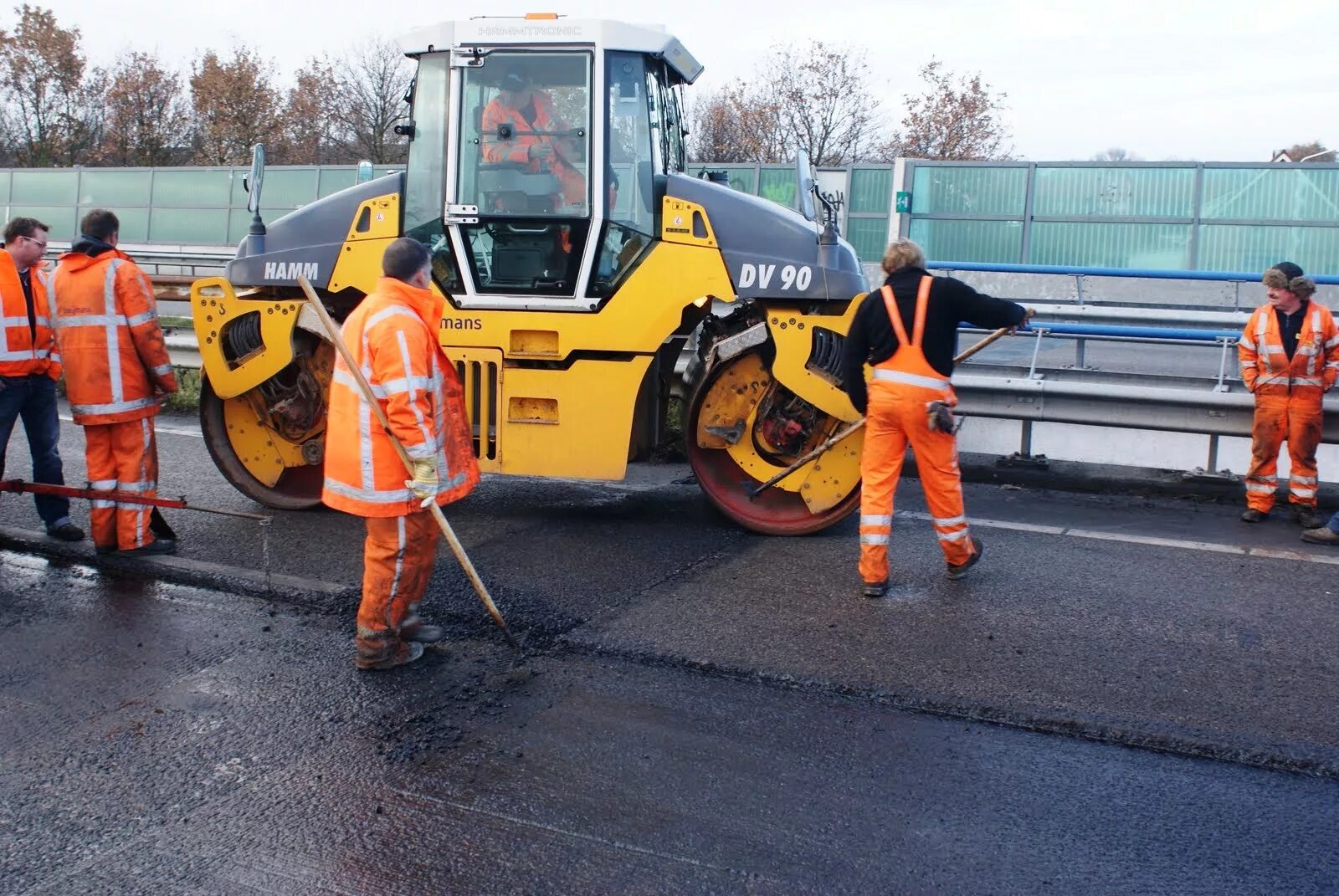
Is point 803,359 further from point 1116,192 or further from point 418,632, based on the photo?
point 1116,192

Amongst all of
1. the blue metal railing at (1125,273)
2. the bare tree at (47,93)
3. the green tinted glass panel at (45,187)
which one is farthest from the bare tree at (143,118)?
the blue metal railing at (1125,273)

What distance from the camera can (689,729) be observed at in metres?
4.22

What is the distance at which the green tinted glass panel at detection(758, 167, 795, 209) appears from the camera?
2081cm

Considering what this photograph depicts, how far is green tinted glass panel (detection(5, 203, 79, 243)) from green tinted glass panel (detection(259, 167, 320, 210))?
4580mm

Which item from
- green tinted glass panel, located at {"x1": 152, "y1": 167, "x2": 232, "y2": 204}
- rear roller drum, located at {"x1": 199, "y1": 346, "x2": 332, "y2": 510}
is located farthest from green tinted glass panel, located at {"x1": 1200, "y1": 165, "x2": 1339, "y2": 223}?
green tinted glass panel, located at {"x1": 152, "y1": 167, "x2": 232, "y2": 204}

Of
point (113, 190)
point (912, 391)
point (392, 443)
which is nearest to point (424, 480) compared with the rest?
point (392, 443)

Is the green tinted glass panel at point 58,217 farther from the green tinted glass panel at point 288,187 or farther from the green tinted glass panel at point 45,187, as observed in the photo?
the green tinted glass panel at point 288,187

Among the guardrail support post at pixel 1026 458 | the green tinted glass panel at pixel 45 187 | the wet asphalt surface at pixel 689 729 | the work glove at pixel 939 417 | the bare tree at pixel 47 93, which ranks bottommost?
the wet asphalt surface at pixel 689 729

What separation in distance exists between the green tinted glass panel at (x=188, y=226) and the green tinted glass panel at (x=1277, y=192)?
1774cm

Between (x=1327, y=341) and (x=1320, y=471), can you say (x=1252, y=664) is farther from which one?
(x=1320, y=471)

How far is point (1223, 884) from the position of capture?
3250 mm

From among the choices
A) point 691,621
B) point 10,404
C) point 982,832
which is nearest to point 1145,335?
point 691,621

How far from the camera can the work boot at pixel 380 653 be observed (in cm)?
476

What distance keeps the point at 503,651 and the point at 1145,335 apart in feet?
18.5
